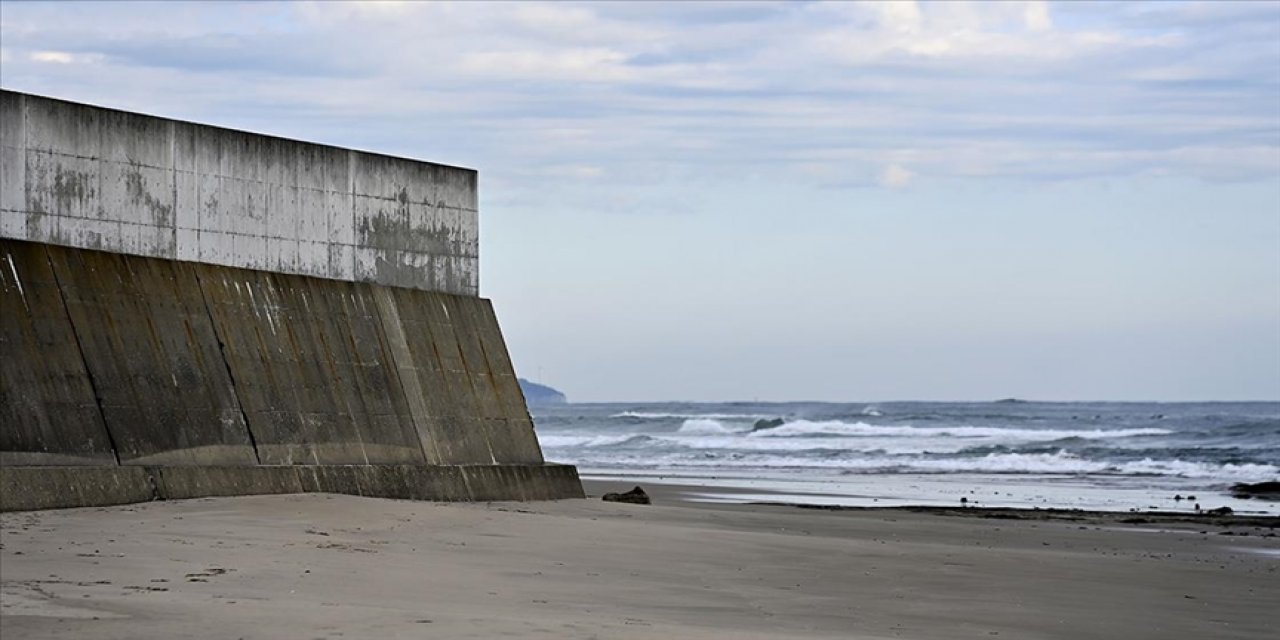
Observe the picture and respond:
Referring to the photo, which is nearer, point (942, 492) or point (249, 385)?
point (249, 385)

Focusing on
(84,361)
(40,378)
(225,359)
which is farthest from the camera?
(225,359)

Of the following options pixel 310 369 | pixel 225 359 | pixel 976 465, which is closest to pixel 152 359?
pixel 225 359

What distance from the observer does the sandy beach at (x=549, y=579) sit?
723 centimetres

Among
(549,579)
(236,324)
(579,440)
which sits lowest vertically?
(549,579)

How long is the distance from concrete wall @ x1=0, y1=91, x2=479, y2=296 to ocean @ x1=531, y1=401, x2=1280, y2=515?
8644 millimetres

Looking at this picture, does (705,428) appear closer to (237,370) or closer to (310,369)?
(310,369)

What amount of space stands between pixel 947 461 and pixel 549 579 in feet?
106

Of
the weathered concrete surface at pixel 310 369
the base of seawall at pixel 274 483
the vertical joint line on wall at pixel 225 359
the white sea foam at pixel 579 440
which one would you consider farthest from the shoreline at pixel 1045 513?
the white sea foam at pixel 579 440

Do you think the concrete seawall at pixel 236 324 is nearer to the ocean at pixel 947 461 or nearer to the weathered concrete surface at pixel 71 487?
the weathered concrete surface at pixel 71 487

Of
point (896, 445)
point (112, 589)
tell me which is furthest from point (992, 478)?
point (112, 589)

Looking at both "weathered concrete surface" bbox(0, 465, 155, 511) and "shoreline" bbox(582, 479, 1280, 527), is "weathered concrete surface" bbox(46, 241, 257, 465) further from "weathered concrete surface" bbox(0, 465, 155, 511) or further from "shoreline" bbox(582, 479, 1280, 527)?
"shoreline" bbox(582, 479, 1280, 527)

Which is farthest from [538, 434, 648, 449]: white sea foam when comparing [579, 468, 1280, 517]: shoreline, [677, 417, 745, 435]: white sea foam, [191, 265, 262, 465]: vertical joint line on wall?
[191, 265, 262, 465]: vertical joint line on wall

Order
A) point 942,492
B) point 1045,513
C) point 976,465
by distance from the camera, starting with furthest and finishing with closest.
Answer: point 976,465 < point 942,492 < point 1045,513

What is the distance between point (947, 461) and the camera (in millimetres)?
40750
